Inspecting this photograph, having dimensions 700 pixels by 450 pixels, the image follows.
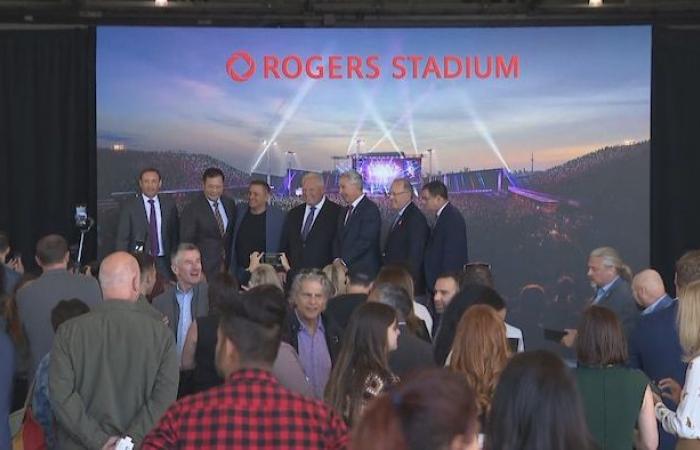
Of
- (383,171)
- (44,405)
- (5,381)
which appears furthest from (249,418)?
(383,171)

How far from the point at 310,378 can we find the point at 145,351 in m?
1.22

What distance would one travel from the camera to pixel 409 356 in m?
4.38

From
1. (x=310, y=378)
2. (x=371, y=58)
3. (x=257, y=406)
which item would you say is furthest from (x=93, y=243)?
(x=257, y=406)

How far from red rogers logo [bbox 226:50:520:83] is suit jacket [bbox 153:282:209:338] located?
4.98 m

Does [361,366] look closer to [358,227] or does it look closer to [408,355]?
[408,355]

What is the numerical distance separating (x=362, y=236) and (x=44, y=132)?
11.8 ft

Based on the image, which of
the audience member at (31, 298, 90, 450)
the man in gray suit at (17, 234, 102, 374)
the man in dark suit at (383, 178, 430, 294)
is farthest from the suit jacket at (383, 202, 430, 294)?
the audience member at (31, 298, 90, 450)

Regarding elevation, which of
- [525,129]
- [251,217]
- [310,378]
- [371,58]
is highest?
[371,58]

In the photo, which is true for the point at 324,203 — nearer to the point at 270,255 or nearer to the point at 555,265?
the point at 270,255

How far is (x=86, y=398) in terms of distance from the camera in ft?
13.8

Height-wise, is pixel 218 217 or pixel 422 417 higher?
pixel 218 217

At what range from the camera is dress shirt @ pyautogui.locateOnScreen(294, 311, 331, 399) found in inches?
207

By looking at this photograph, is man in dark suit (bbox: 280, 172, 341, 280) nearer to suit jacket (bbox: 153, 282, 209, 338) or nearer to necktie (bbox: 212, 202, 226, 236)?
necktie (bbox: 212, 202, 226, 236)

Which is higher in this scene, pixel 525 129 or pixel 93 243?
pixel 525 129
